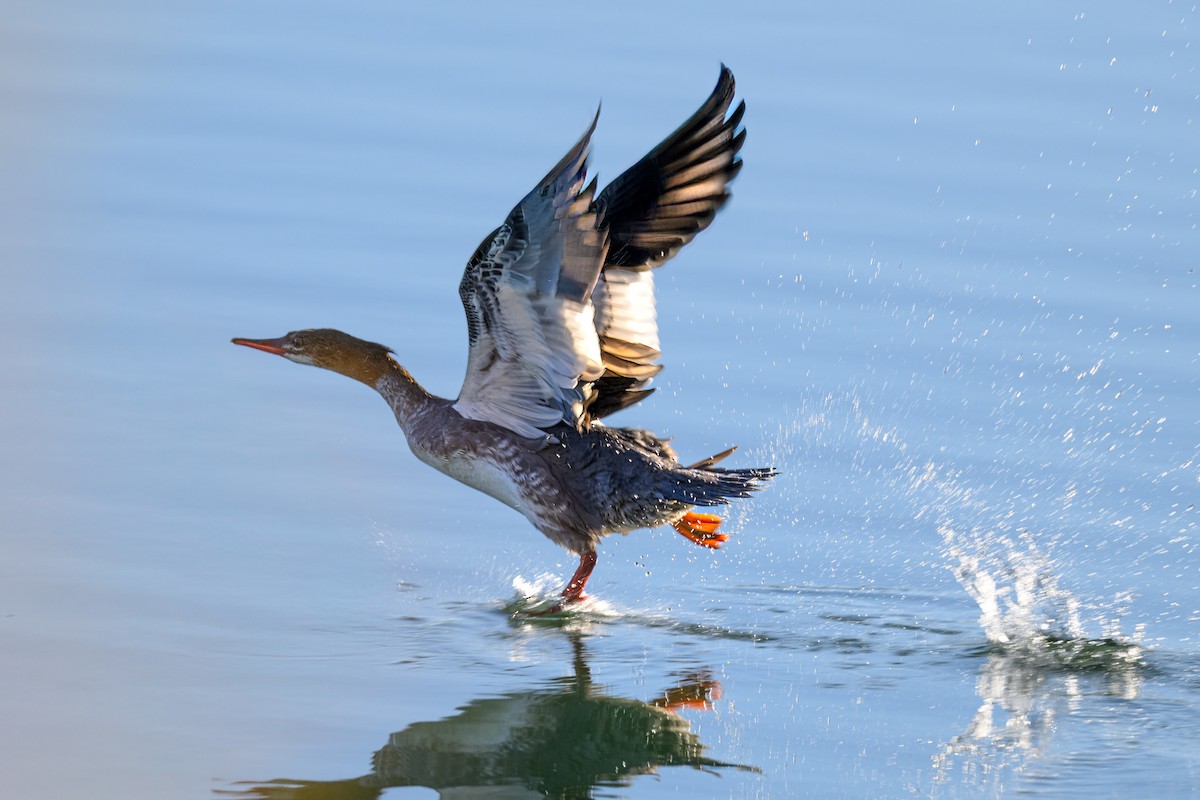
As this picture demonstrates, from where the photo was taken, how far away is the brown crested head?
8.43 m

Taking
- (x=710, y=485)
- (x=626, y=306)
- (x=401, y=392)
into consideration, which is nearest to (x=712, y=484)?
(x=710, y=485)

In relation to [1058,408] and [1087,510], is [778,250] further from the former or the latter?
[1087,510]

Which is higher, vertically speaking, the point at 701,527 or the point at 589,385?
the point at 589,385

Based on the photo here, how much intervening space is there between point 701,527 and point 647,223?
4.02ft

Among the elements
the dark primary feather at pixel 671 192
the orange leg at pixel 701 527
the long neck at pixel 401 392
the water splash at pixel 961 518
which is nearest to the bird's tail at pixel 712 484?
the orange leg at pixel 701 527

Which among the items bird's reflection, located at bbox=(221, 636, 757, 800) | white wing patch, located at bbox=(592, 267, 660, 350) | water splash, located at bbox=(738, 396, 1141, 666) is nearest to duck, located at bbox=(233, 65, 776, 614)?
white wing patch, located at bbox=(592, 267, 660, 350)

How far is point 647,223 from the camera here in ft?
26.3

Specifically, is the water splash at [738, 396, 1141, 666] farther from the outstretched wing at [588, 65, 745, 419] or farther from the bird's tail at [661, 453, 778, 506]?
the outstretched wing at [588, 65, 745, 419]

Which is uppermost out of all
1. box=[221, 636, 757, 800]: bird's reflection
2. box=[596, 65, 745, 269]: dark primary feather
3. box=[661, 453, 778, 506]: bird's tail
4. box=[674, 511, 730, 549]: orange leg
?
box=[596, 65, 745, 269]: dark primary feather

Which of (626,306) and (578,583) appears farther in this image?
(626,306)

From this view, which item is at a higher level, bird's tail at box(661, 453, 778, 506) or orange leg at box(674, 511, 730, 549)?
bird's tail at box(661, 453, 778, 506)

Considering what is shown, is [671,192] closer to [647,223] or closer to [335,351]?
[647,223]

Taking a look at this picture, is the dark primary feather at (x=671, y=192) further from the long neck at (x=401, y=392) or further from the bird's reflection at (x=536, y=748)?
the bird's reflection at (x=536, y=748)

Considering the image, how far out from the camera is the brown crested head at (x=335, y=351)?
8.43 metres
